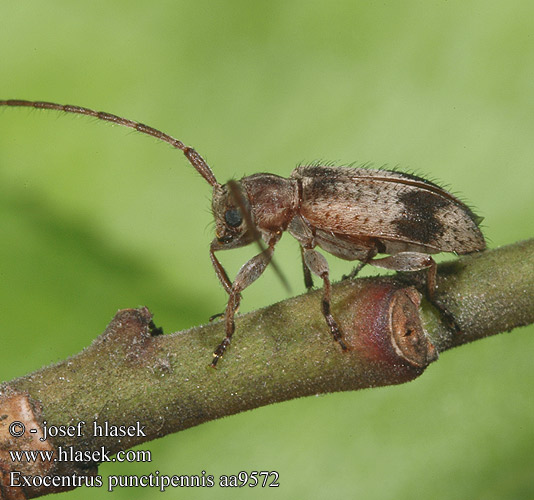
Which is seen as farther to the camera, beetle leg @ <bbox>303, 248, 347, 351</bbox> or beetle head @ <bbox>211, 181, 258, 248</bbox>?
beetle head @ <bbox>211, 181, 258, 248</bbox>

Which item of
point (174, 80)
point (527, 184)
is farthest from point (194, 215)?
point (527, 184)

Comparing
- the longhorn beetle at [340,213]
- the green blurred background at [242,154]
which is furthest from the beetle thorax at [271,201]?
the green blurred background at [242,154]

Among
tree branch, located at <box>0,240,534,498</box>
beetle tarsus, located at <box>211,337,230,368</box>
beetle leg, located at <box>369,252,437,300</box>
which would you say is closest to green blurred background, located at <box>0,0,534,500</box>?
beetle leg, located at <box>369,252,437,300</box>

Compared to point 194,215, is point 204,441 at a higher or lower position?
lower

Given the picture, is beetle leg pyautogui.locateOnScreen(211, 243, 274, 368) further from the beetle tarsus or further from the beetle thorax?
the beetle tarsus

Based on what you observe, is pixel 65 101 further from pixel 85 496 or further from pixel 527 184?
pixel 527 184

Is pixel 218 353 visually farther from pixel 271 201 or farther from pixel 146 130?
pixel 146 130

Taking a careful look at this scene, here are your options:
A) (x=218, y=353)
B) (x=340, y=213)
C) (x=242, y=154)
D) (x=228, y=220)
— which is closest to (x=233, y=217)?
→ (x=228, y=220)
